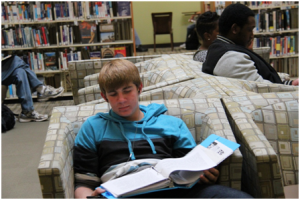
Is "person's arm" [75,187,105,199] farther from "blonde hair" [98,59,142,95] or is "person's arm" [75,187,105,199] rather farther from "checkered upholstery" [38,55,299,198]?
"blonde hair" [98,59,142,95]

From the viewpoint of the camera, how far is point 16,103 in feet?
15.7

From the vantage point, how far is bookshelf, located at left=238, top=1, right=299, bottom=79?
15.5 feet

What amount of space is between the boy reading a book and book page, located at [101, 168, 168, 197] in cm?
5

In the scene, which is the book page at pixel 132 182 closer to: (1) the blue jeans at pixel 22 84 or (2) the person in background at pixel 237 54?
(2) the person in background at pixel 237 54

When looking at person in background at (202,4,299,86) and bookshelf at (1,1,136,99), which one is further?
bookshelf at (1,1,136,99)

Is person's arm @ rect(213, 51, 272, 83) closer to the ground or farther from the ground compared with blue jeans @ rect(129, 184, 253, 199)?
farther from the ground

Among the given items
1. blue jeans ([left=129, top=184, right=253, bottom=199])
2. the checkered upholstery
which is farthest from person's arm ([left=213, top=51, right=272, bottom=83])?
blue jeans ([left=129, top=184, right=253, bottom=199])

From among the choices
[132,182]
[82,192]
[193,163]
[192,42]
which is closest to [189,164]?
[193,163]

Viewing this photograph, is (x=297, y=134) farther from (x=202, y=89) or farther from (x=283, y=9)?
(x=283, y=9)

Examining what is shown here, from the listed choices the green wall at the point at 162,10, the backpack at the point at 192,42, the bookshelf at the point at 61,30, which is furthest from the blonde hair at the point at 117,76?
the green wall at the point at 162,10

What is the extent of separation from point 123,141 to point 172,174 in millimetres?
256

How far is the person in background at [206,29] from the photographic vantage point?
2715 millimetres

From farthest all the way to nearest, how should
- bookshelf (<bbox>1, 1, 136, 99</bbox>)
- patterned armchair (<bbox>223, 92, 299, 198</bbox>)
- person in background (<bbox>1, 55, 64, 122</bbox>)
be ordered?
bookshelf (<bbox>1, 1, 136, 99</bbox>)
person in background (<bbox>1, 55, 64, 122</bbox>)
patterned armchair (<bbox>223, 92, 299, 198</bbox>)

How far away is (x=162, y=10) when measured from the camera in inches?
294
